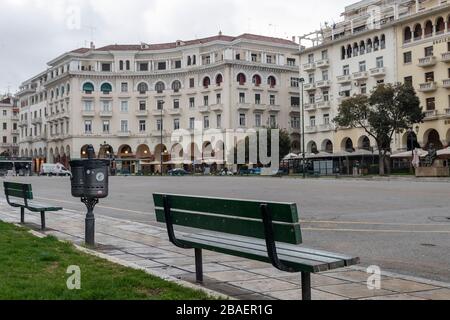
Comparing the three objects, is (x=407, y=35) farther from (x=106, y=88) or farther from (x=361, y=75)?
(x=106, y=88)

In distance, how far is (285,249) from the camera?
5.34 m

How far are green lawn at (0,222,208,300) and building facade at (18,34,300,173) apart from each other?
69.8 m

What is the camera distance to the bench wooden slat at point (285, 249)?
4742 mm

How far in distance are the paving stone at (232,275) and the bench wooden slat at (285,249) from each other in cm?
43

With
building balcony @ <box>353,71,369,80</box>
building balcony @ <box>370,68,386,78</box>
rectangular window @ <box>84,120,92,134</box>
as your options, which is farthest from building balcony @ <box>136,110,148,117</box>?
building balcony @ <box>370,68,386,78</box>

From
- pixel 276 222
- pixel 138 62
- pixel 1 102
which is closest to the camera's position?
pixel 276 222

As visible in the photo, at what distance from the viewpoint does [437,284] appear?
5652 millimetres

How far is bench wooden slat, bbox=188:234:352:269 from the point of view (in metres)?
4.74

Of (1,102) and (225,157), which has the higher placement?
(1,102)

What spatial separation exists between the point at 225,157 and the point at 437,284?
69.9 m

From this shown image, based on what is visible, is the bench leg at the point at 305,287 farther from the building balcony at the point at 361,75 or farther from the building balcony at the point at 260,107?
the building balcony at the point at 260,107

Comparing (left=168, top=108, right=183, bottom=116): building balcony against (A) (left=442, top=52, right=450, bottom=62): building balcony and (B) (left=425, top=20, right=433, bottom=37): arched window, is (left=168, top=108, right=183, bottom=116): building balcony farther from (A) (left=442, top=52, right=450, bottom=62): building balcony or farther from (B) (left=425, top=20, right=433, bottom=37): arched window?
(A) (left=442, top=52, right=450, bottom=62): building balcony
